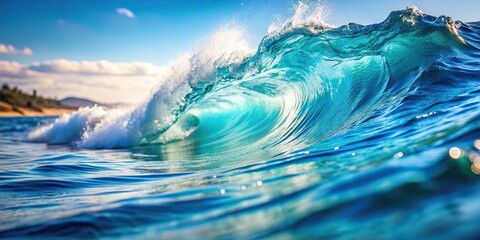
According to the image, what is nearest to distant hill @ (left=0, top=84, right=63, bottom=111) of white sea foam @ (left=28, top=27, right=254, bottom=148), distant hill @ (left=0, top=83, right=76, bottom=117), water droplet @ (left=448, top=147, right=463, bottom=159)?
distant hill @ (left=0, top=83, right=76, bottom=117)

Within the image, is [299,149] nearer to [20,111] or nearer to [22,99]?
[20,111]

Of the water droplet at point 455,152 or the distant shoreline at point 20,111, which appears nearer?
the water droplet at point 455,152

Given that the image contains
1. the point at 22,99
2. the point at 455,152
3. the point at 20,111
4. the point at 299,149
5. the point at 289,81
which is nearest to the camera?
the point at 455,152

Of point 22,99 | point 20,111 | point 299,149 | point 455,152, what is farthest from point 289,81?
point 22,99

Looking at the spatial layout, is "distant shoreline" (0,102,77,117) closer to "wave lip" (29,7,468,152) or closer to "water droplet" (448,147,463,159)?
"wave lip" (29,7,468,152)

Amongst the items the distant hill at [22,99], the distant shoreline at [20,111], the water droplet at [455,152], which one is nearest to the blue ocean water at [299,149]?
the water droplet at [455,152]

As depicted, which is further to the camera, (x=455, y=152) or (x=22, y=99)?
(x=22, y=99)

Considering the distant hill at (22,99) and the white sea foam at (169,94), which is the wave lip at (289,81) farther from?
the distant hill at (22,99)

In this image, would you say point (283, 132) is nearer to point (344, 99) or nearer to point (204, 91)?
point (344, 99)
